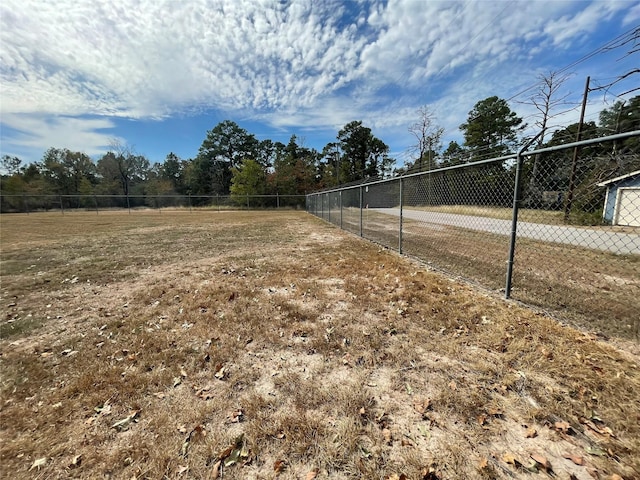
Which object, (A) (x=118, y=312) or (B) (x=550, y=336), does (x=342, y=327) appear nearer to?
(B) (x=550, y=336)

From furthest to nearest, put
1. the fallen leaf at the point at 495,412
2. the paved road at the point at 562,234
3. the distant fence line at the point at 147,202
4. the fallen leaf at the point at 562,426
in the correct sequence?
the distant fence line at the point at 147,202 < the paved road at the point at 562,234 < the fallen leaf at the point at 495,412 < the fallen leaf at the point at 562,426

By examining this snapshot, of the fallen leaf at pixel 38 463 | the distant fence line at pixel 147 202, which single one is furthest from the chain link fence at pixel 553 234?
the distant fence line at pixel 147 202

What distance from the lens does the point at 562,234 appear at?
7.80 meters

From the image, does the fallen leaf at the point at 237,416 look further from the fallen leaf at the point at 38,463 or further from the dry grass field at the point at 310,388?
the fallen leaf at the point at 38,463

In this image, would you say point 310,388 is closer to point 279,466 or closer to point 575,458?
point 279,466

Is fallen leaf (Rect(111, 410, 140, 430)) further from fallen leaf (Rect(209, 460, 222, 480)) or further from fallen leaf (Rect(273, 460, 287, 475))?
fallen leaf (Rect(273, 460, 287, 475))

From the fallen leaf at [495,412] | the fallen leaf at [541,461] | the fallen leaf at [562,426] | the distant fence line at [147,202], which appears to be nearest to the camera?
the fallen leaf at [541,461]

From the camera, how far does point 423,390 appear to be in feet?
6.70

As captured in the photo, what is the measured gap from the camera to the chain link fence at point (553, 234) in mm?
3199

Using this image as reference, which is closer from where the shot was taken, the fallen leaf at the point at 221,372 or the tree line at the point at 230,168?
the fallen leaf at the point at 221,372

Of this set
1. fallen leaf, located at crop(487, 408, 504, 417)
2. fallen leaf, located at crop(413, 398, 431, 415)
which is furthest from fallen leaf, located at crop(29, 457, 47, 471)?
fallen leaf, located at crop(487, 408, 504, 417)

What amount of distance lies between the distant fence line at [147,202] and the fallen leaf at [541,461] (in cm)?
3042

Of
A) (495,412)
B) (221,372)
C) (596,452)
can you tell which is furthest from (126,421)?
(596,452)

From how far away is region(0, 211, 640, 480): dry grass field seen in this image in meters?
1.52
